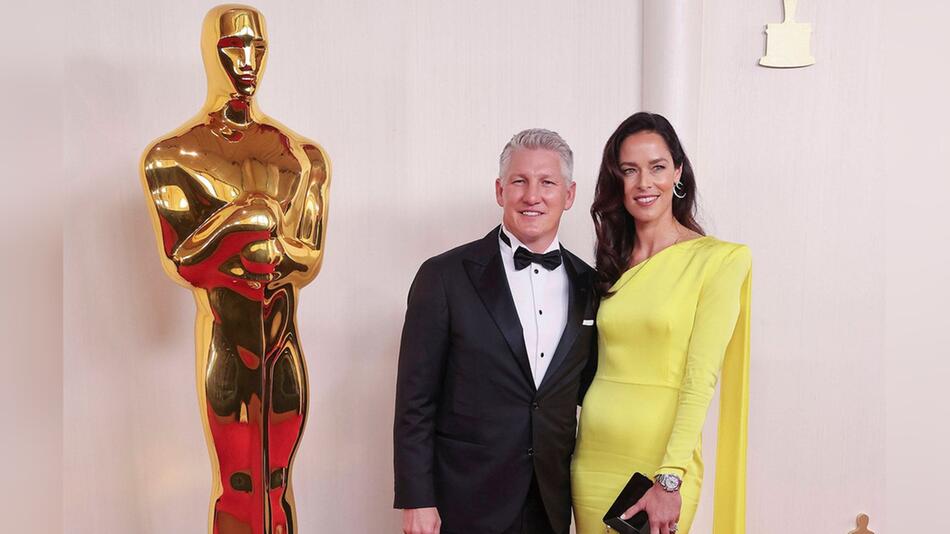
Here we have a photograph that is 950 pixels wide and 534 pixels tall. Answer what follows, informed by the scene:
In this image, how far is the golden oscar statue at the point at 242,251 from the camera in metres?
2.50

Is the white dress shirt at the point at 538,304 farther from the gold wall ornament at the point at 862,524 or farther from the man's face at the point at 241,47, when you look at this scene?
the gold wall ornament at the point at 862,524

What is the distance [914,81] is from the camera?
3.57 m

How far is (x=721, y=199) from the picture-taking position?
3.70m

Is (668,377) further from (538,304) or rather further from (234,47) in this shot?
(234,47)

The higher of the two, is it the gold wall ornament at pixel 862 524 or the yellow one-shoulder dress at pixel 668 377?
the yellow one-shoulder dress at pixel 668 377

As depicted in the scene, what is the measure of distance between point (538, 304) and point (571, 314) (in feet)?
0.34

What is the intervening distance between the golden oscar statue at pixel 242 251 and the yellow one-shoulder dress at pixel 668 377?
868 mm

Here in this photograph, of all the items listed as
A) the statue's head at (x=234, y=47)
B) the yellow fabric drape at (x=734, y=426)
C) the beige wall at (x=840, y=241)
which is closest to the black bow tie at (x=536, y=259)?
the yellow fabric drape at (x=734, y=426)

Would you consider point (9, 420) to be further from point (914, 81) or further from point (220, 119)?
point (914, 81)

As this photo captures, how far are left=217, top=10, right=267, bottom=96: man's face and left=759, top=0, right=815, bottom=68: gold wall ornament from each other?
205cm

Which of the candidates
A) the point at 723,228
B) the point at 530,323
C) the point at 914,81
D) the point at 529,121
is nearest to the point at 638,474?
the point at 530,323

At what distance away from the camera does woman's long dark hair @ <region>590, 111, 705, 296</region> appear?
2760mm

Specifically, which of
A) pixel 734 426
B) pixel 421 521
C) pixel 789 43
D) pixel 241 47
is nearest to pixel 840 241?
pixel 789 43

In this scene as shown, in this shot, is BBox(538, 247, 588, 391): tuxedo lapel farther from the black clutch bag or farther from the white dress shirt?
the black clutch bag
